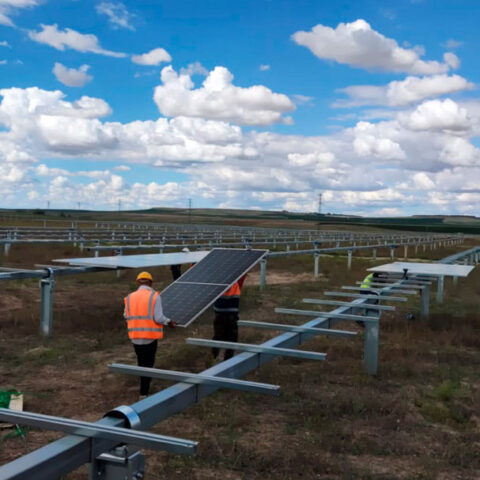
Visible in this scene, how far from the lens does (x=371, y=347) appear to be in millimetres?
9258

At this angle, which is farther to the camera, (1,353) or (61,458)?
(1,353)

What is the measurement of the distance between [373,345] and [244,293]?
10.1 metres

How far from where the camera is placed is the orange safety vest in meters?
7.91

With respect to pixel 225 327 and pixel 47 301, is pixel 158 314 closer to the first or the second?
pixel 225 327

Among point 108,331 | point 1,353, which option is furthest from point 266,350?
point 108,331

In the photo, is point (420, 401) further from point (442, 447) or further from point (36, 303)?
point (36, 303)

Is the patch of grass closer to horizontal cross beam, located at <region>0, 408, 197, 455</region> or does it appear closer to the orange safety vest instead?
the orange safety vest

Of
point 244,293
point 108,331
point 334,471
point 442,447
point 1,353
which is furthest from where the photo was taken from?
point 244,293

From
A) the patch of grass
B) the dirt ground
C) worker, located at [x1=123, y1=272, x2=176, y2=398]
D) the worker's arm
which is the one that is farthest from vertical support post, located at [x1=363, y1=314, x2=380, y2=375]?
the worker's arm

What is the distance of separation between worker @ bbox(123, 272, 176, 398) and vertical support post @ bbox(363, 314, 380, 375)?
314 centimetres

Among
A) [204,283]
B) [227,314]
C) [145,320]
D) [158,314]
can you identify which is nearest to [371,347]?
[227,314]

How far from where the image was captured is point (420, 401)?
8.13m

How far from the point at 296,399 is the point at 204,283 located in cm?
252

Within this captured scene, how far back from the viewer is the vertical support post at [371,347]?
30.0ft
